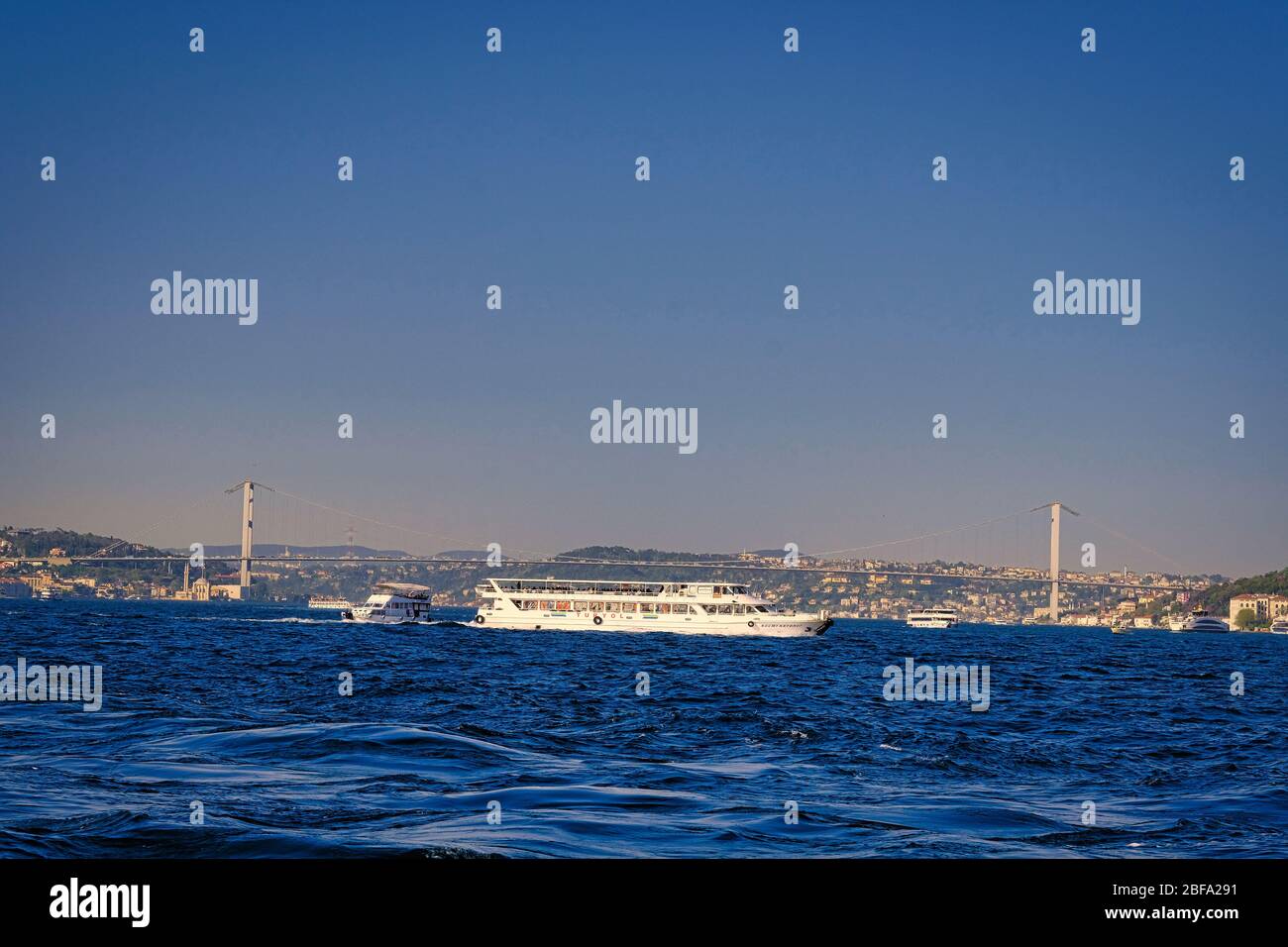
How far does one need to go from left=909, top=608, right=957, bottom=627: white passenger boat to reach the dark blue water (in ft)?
407

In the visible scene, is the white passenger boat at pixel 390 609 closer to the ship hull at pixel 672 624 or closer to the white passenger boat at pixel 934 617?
the ship hull at pixel 672 624

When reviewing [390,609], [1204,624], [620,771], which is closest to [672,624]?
[390,609]

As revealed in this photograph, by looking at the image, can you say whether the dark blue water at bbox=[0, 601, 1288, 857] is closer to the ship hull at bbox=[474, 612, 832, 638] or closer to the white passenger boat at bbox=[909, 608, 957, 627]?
the ship hull at bbox=[474, 612, 832, 638]

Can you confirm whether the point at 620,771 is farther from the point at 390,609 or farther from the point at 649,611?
the point at 390,609

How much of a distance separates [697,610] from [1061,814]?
75.3 m

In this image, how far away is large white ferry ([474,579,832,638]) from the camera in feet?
275

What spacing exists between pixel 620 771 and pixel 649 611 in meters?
74.0

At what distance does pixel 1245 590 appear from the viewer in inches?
7229

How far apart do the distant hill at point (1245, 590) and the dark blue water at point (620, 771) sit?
168716mm

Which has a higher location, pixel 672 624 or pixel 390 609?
pixel 390 609
